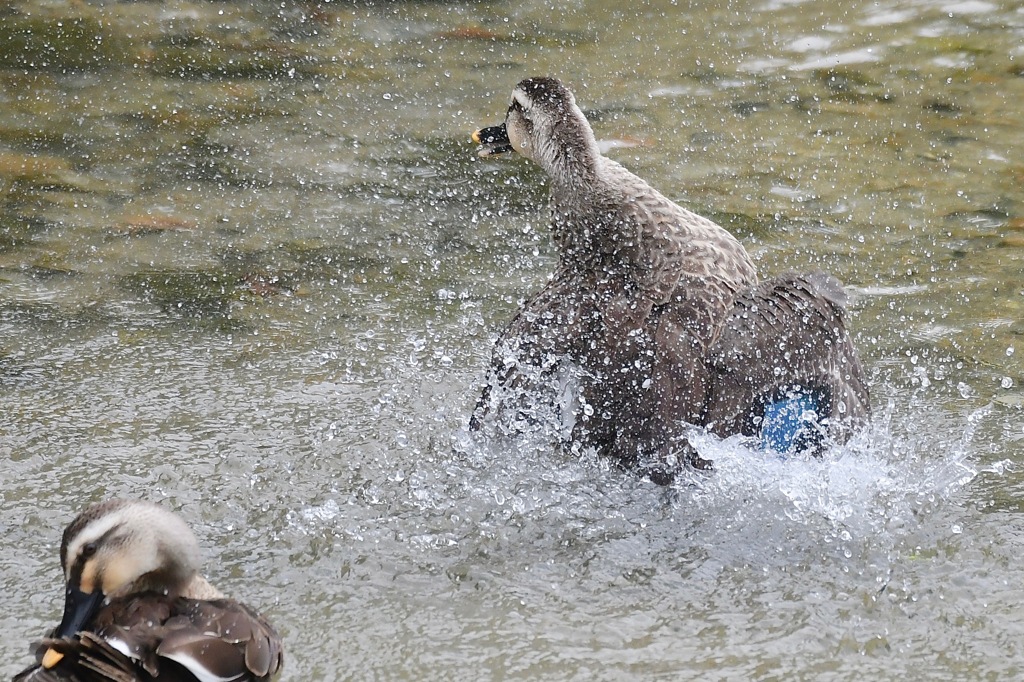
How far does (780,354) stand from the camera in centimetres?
479

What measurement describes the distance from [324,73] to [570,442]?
5.21 m

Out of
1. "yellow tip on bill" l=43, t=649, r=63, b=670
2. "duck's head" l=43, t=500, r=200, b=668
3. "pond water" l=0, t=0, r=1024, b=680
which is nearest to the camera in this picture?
"yellow tip on bill" l=43, t=649, r=63, b=670

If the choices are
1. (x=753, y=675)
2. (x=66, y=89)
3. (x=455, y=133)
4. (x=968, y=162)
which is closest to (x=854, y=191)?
(x=968, y=162)

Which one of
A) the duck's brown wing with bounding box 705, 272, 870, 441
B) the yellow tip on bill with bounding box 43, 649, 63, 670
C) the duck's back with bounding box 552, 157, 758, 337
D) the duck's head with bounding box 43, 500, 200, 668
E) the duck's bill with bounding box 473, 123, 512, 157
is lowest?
the yellow tip on bill with bounding box 43, 649, 63, 670

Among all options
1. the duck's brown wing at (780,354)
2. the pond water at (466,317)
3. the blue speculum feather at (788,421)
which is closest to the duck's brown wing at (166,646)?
the pond water at (466,317)

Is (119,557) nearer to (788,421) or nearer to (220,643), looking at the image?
(220,643)

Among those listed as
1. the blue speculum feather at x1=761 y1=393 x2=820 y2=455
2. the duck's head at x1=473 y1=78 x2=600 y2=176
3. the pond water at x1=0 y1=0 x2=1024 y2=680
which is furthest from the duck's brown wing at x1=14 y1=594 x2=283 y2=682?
the duck's head at x1=473 y1=78 x2=600 y2=176

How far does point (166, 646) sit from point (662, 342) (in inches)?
81.5

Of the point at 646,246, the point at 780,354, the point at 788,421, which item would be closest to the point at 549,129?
the point at 646,246

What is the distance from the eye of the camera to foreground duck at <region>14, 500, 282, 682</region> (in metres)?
3.43

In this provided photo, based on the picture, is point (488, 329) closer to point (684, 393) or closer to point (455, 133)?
point (684, 393)

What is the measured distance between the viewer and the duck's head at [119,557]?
3691mm

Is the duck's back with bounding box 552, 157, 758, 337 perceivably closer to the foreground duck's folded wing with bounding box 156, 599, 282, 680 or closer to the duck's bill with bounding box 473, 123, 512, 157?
the duck's bill with bounding box 473, 123, 512, 157

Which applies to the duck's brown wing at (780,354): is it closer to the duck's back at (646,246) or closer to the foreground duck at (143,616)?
the duck's back at (646,246)
